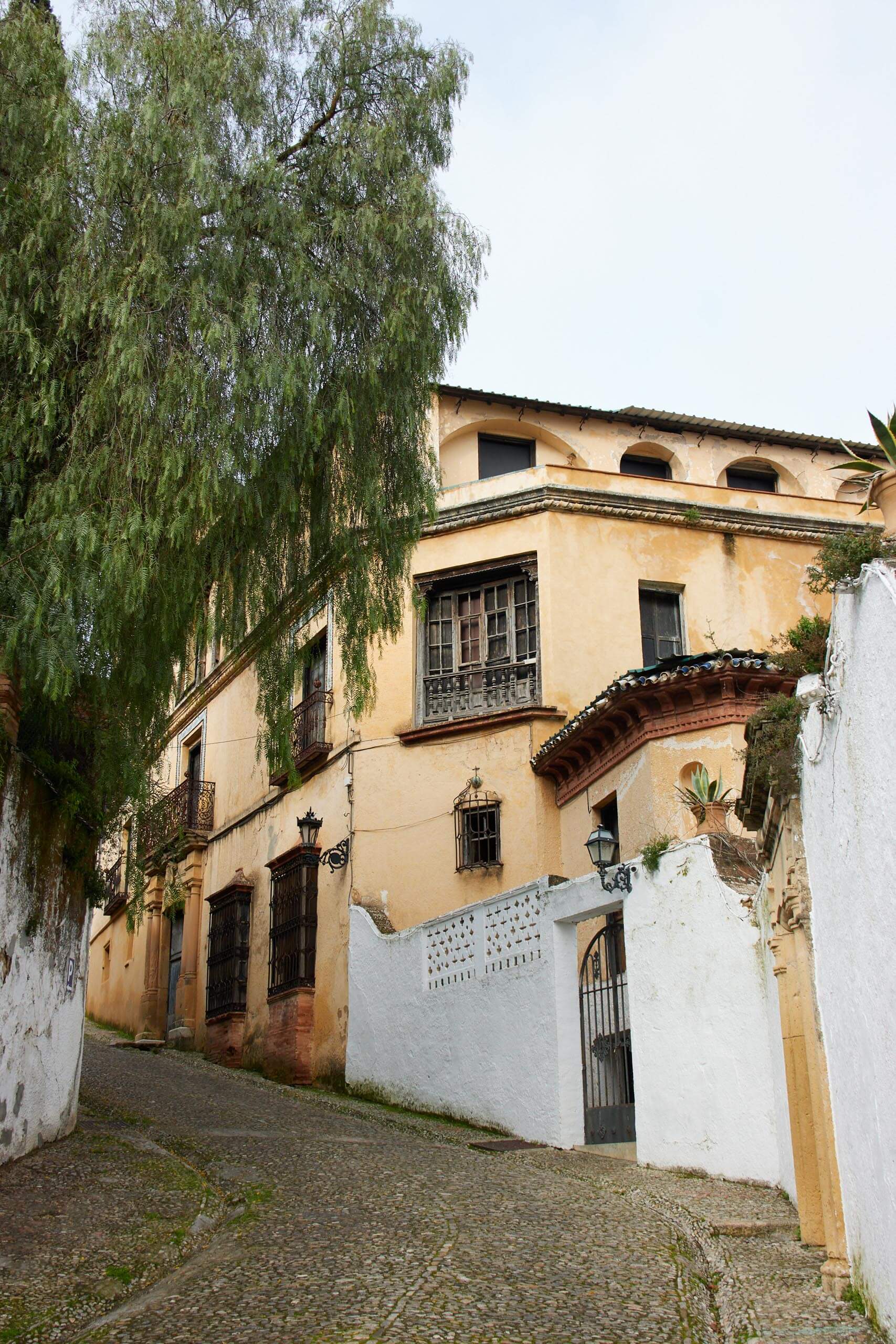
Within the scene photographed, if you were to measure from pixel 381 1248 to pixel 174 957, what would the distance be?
57.4ft

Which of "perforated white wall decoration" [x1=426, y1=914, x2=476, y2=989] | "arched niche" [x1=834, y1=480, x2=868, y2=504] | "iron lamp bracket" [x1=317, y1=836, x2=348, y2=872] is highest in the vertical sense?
"arched niche" [x1=834, y1=480, x2=868, y2=504]

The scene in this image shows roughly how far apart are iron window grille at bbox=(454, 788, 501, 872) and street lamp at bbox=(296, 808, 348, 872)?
155 cm

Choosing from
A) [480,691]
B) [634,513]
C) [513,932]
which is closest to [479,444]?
[634,513]

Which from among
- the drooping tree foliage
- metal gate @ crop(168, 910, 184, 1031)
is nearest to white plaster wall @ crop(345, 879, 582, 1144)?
the drooping tree foliage

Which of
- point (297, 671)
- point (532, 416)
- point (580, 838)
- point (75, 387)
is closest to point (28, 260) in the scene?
point (75, 387)

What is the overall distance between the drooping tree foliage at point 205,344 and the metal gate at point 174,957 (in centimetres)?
1348

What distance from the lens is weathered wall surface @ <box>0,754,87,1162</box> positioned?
8.06m

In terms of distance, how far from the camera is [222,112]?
28.7 feet

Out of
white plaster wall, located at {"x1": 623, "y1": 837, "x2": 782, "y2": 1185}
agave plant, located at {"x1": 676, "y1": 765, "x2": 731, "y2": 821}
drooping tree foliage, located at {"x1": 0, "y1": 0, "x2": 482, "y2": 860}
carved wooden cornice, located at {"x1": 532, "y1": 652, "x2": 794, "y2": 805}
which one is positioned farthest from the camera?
carved wooden cornice, located at {"x1": 532, "y1": 652, "x2": 794, "y2": 805}

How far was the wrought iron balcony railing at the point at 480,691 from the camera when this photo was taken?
1634 centimetres

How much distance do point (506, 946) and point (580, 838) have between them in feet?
10.7

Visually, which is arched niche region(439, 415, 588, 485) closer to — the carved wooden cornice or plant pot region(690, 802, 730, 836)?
the carved wooden cornice

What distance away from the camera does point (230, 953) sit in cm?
1983

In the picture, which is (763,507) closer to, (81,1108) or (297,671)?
(297,671)
